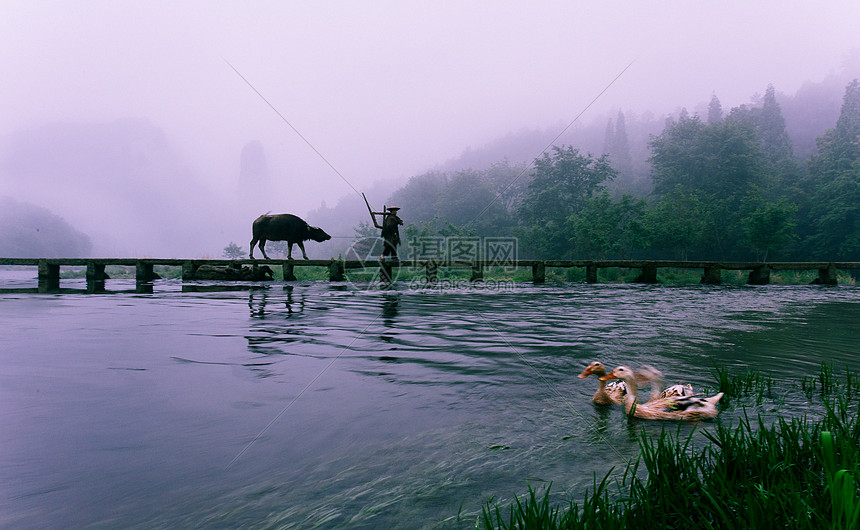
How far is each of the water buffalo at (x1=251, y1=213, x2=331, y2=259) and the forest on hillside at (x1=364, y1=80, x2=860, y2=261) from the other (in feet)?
62.6

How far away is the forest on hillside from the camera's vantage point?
39719mm

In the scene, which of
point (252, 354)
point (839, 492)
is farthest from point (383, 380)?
point (839, 492)

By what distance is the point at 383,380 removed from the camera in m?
5.19

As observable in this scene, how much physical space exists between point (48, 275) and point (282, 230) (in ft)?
34.6

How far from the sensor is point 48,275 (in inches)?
806

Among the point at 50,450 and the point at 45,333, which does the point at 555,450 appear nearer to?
the point at 50,450

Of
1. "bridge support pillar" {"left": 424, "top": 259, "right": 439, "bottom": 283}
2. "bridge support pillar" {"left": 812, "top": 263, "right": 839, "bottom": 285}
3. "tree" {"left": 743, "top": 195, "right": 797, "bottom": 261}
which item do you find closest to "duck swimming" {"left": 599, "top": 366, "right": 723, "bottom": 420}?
"bridge support pillar" {"left": 424, "top": 259, "right": 439, "bottom": 283}

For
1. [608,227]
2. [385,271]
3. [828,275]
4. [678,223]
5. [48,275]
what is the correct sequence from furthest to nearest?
1. [608,227]
2. [678,223]
3. [828,275]
4. [48,275]
5. [385,271]

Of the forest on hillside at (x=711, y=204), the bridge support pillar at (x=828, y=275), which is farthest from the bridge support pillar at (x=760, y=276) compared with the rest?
the forest on hillside at (x=711, y=204)

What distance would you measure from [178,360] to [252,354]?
940 millimetres

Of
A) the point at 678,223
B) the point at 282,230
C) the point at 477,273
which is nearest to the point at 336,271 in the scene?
the point at 282,230

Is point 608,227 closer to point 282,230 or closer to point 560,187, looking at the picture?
point 560,187

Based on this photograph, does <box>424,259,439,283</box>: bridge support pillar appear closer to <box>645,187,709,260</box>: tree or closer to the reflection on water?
the reflection on water

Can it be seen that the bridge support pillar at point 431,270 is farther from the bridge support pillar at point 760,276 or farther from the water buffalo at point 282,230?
the bridge support pillar at point 760,276
